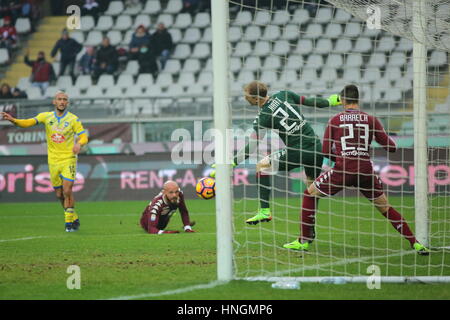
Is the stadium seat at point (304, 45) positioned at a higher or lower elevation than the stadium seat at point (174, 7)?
lower

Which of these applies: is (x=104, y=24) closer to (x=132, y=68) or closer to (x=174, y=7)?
(x=174, y=7)

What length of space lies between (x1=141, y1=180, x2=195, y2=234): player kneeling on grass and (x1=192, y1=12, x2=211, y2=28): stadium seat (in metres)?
14.8

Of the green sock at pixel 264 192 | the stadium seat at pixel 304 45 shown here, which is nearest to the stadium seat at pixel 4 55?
the stadium seat at pixel 304 45

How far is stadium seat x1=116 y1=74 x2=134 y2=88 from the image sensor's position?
915 inches

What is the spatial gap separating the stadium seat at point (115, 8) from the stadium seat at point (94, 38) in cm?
132

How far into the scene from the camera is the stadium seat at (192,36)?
80.2 feet

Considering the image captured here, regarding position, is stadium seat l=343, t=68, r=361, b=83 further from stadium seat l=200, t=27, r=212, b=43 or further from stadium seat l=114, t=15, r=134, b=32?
stadium seat l=114, t=15, r=134, b=32

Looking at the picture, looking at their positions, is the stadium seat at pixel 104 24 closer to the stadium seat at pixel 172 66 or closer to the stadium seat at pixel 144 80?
the stadium seat at pixel 172 66

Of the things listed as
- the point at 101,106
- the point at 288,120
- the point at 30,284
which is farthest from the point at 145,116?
the point at 30,284

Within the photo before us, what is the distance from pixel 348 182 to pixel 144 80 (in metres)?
15.9

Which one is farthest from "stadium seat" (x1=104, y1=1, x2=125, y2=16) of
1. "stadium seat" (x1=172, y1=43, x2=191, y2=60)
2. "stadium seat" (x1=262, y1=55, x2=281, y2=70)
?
"stadium seat" (x1=262, y1=55, x2=281, y2=70)

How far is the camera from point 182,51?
79.4 ft

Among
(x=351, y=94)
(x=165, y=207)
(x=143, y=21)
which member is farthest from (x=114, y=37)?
(x=351, y=94)

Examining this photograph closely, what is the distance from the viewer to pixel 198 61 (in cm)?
2367
